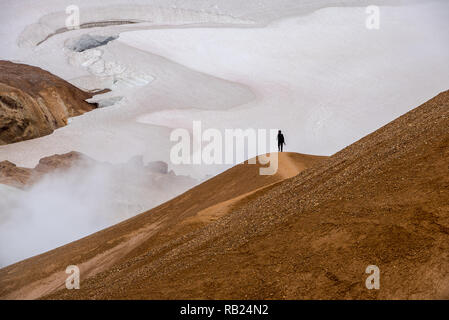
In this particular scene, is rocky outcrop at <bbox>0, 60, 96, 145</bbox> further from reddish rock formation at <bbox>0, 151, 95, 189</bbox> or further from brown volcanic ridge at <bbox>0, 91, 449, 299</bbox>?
brown volcanic ridge at <bbox>0, 91, 449, 299</bbox>

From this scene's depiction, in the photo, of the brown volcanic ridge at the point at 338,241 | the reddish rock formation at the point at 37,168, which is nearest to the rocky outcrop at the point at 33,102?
the reddish rock formation at the point at 37,168

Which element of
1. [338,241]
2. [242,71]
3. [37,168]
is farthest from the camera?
[242,71]

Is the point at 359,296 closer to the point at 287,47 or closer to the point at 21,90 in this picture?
the point at 21,90

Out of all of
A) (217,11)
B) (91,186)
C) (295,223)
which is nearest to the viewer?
(295,223)

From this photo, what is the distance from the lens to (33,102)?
85.8ft

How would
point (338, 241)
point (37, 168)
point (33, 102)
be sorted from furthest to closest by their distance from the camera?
1. point (33, 102)
2. point (37, 168)
3. point (338, 241)

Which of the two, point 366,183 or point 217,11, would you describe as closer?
point 366,183

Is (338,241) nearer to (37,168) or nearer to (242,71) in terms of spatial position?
(37,168)

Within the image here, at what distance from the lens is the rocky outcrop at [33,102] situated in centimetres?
2516

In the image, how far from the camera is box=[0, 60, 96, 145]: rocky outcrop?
25.2 meters

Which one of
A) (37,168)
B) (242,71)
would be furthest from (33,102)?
(242,71)
